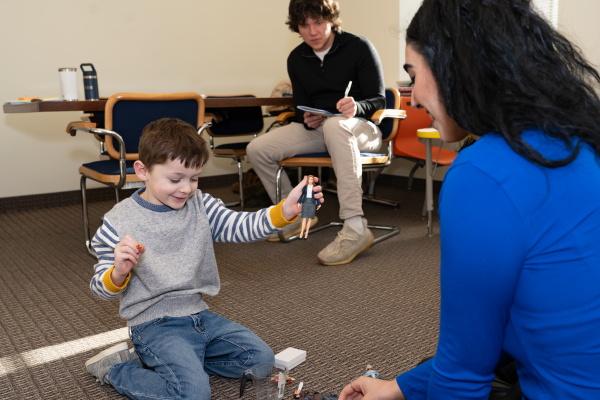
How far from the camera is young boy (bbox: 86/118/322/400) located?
1251 millimetres

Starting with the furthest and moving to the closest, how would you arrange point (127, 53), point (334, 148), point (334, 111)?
point (127, 53)
point (334, 111)
point (334, 148)

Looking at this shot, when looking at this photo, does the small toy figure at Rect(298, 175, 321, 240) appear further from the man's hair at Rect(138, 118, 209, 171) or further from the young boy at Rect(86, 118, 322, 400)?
the man's hair at Rect(138, 118, 209, 171)

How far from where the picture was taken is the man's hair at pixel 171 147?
50.3 inches

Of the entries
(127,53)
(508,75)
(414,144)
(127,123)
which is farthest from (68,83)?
(508,75)

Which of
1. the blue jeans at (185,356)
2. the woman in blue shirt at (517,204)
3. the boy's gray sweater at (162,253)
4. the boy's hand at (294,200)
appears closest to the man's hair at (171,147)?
the boy's gray sweater at (162,253)

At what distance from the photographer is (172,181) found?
130 centimetres

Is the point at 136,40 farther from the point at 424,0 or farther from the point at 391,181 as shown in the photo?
the point at 424,0

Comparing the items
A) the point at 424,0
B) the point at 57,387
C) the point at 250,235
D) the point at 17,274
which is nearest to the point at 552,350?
the point at 424,0

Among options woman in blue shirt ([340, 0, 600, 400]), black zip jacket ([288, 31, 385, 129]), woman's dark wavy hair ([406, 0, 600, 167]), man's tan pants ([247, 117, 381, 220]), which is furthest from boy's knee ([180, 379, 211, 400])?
black zip jacket ([288, 31, 385, 129])

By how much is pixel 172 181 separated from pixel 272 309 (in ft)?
2.42

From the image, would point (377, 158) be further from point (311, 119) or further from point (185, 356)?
point (185, 356)

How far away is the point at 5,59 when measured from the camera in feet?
11.9

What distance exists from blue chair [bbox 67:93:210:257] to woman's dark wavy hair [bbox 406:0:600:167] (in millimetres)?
1862

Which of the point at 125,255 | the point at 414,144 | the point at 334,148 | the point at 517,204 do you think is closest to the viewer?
the point at 517,204
